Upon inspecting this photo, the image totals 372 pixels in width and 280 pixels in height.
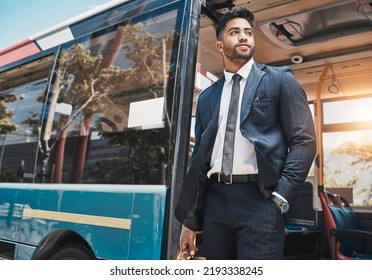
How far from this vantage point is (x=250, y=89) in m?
1.57

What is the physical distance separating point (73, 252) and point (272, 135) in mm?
1703

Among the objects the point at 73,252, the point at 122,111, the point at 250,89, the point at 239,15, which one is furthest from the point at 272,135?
the point at 73,252

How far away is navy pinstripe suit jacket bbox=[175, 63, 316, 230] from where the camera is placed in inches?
55.6

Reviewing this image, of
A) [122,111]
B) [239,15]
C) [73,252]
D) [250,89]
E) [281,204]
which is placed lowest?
[73,252]

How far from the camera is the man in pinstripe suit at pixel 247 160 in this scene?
1.41m

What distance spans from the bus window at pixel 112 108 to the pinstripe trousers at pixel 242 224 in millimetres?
711

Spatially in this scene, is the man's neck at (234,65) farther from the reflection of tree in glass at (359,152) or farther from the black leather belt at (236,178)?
the reflection of tree in glass at (359,152)

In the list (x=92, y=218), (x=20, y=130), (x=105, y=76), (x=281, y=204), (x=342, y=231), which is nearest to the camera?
(x=281, y=204)

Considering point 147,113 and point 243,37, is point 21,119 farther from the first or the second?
point 243,37

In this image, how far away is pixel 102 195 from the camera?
2.38 metres

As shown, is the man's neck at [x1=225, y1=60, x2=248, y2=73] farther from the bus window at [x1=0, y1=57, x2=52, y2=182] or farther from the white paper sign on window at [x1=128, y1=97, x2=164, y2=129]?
the bus window at [x1=0, y1=57, x2=52, y2=182]
